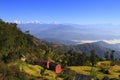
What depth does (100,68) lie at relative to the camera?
177500 mm

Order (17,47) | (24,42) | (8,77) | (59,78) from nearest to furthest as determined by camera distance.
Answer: (8,77) < (59,78) < (17,47) < (24,42)

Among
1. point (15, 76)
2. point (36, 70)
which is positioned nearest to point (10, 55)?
point (36, 70)

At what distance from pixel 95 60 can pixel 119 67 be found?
50.9 feet

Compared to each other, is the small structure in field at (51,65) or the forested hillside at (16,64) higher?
the forested hillside at (16,64)

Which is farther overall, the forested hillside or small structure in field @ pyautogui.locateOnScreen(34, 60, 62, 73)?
small structure in field @ pyautogui.locateOnScreen(34, 60, 62, 73)

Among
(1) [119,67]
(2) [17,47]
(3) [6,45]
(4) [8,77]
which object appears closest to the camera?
(4) [8,77]

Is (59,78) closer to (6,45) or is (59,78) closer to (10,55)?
(10,55)

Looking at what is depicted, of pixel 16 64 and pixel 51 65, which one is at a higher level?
pixel 16 64

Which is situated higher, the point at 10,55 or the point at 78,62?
the point at 10,55

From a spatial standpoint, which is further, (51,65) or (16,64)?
(51,65)

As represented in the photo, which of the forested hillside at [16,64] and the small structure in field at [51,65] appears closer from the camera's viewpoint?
the forested hillside at [16,64]

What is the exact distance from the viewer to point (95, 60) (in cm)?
19138

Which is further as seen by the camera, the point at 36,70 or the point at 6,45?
the point at 6,45

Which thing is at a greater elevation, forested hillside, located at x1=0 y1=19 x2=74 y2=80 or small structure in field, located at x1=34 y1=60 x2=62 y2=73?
forested hillside, located at x1=0 y1=19 x2=74 y2=80
